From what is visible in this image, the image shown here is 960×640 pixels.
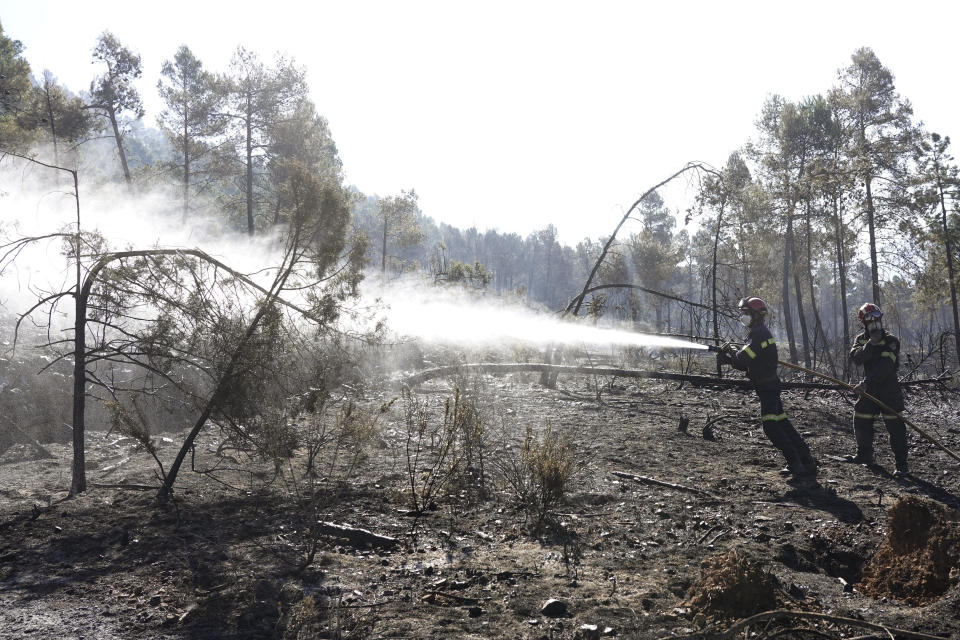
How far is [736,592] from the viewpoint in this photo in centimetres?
342

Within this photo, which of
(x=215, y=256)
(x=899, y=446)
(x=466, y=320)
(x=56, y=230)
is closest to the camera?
(x=899, y=446)

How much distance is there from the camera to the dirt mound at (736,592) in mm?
3379

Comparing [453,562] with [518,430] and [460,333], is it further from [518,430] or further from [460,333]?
[460,333]

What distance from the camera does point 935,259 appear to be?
80.3ft

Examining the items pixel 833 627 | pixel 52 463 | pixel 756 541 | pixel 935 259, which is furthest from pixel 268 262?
pixel 935 259

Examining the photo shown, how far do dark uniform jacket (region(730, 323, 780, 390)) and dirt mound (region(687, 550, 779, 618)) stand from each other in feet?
12.7

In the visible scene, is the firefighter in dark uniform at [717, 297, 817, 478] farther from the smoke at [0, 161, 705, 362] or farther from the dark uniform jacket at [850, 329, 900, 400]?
the smoke at [0, 161, 705, 362]

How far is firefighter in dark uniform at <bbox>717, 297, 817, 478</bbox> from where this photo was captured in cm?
688

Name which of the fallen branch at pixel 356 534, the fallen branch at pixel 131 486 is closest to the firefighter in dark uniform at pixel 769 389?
the fallen branch at pixel 356 534

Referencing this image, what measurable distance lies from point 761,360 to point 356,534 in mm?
4935

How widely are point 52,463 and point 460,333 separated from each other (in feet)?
38.8

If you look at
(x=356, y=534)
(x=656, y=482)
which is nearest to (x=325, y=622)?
(x=356, y=534)

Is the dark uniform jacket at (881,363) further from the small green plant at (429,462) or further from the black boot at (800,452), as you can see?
the small green plant at (429,462)

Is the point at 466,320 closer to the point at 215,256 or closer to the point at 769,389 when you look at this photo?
the point at 215,256
